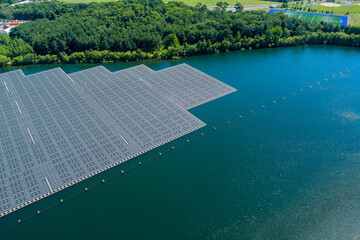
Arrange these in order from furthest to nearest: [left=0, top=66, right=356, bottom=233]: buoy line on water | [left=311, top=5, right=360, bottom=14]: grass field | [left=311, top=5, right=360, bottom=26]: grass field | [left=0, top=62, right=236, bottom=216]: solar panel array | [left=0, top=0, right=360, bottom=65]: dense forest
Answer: [left=311, top=5, right=360, bottom=14]: grass field, [left=311, top=5, right=360, bottom=26]: grass field, [left=0, top=0, right=360, bottom=65]: dense forest, [left=0, top=62, right=236, bottom=216]: solar panel array, [left=0, top=66, right=356, bottom=233]: buoy line on water

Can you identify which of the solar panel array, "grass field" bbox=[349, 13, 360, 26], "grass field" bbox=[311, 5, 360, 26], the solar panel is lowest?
the solar panel array

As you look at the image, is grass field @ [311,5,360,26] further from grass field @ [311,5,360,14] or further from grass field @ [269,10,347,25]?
grass field @ [269,10,347,25]

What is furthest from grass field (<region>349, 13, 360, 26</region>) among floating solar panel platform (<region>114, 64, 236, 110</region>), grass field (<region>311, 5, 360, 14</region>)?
floating solar panel platform (<region>114, 64, 236, 110</region>)

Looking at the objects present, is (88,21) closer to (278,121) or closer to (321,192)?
(278,121)

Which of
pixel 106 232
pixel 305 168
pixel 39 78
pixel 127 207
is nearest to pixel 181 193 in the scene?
pixel 127 207

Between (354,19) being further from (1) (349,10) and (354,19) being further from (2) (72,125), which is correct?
(2) (72,125)

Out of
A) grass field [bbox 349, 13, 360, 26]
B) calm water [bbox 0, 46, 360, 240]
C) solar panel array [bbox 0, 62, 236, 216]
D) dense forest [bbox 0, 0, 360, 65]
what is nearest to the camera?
Result: calm water [bbox 0, 46, 360, 240]

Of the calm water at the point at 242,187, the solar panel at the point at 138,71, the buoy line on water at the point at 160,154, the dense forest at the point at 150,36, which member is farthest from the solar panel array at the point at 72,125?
the dense forest at the point at 150,36
